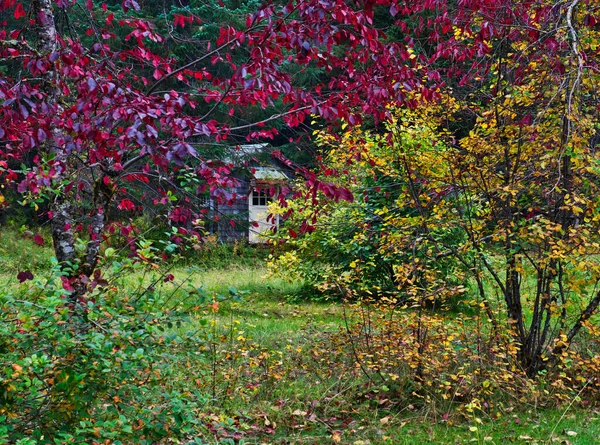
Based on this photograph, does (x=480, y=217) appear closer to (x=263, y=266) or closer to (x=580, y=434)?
(x=580, y=434)

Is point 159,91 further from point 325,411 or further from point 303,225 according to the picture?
point 325,411

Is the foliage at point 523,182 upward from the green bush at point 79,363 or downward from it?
upward

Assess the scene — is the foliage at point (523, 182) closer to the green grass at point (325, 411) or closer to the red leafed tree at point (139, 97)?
the green grass at point (325, 411)

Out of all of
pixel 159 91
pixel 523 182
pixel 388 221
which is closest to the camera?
pixel 159 91

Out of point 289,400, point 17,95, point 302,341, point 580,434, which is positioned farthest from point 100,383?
point 302,341

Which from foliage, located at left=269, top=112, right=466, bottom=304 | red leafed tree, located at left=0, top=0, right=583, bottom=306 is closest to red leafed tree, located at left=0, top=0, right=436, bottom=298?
red leafed tree, located at left=0, top=0, right=583, bottom=306

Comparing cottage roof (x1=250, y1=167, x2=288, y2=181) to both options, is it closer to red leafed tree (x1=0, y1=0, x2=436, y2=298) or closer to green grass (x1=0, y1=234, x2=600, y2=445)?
red leafed tree (x1=0, y1=0, x2=436, y2=298)

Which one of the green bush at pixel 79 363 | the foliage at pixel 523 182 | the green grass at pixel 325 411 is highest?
the foliage at pixel 523 182

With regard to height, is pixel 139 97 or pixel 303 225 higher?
pixel 139 97

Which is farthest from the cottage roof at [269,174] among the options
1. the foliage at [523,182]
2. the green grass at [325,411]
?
the green grass at [325,411]

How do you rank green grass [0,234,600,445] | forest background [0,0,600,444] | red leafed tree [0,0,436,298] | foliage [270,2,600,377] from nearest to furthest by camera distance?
red leafed tree [0,0,436,298]
forest background [0,0,600,444]
green grass [0,234,600,445]
foliage [270,2,600,377]

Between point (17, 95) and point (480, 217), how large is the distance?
173 inches

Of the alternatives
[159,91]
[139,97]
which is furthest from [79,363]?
[159,91]

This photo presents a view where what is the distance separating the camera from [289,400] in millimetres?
5199
